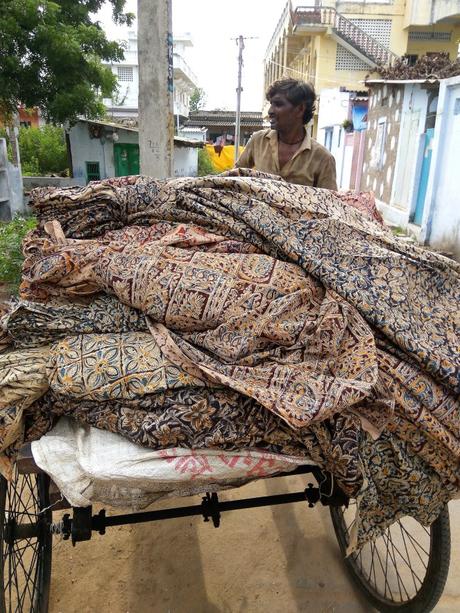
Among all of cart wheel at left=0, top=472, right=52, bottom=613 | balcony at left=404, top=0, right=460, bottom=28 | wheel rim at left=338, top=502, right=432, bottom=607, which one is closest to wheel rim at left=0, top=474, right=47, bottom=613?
cart wheel at left=0, top=472, right=52, bottom=613

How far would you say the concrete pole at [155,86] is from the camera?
15.6 ft

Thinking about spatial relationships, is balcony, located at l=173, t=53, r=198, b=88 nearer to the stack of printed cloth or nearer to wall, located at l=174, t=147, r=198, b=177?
wall, located at l=174, t=147, r=198, b=177

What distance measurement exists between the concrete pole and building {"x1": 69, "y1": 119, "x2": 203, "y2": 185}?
10221mm

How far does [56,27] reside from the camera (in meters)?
9.54

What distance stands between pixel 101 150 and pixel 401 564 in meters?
14.7

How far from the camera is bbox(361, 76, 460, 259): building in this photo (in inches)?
341

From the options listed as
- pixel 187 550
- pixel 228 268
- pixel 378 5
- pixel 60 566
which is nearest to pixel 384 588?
pixel 187 550

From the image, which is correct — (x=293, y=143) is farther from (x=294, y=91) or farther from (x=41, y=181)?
(x=41, y=181)

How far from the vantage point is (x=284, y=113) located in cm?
304

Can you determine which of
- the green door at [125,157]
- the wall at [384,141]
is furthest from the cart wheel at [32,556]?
the green door at [125,157]

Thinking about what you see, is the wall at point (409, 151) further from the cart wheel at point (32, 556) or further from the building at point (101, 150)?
the cart wheel at point (32, 556)

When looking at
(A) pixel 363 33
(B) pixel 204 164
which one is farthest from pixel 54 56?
(A) pixel 363 33

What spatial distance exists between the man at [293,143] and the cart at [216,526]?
6.04ft

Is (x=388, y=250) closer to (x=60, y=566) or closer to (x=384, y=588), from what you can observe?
(x=384, y=588)
